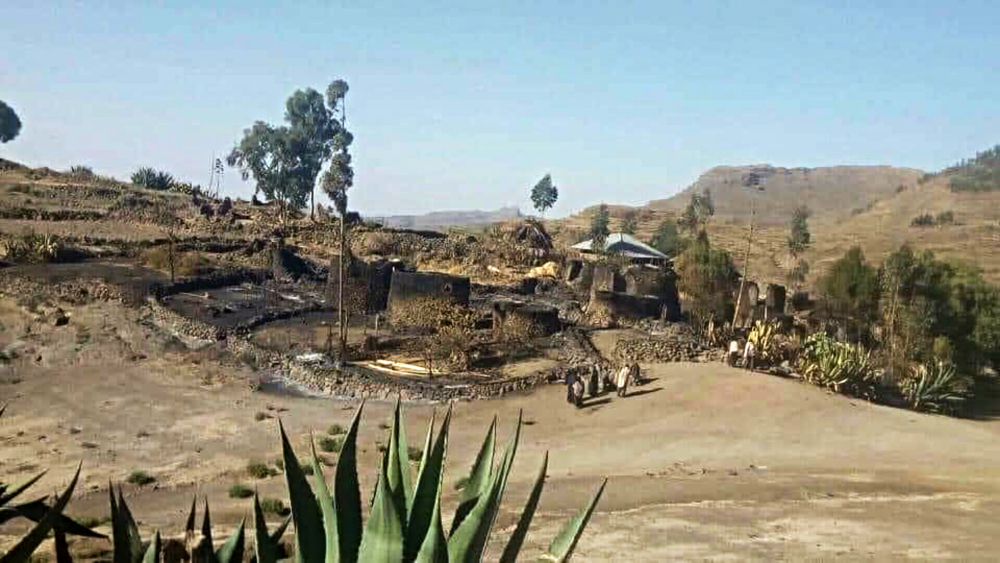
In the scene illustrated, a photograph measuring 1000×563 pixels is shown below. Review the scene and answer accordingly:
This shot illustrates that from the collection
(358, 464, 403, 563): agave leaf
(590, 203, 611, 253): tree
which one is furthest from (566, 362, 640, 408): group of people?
(590, 203, 611, 253): tree

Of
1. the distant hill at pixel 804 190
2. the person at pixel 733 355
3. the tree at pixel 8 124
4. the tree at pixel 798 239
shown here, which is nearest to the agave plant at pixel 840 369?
the person at pixel 733 355

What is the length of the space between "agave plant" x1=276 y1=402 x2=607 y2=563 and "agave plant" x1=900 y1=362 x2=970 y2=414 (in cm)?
1954

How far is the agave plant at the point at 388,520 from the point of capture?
8.79 feet

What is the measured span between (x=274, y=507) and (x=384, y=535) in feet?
31.5

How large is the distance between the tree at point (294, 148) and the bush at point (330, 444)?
49766 millimetres

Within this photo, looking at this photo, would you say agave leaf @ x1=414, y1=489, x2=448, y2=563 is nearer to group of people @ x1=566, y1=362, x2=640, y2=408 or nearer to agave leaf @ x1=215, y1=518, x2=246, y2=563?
agave leaf @ x1=215, y1=518, x2=246, y2=563

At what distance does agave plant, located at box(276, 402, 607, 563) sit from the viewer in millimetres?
2678

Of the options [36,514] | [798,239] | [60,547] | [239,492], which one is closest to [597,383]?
[239,492]

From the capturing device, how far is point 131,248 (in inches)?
1628

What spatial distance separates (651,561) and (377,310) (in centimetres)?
2172

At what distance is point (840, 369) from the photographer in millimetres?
19609

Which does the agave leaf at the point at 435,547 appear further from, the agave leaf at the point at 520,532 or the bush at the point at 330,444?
the bush at the point at 330,444

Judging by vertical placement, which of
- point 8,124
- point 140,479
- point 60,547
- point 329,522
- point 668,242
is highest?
point 8,124

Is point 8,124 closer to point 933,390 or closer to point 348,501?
point 933,390
